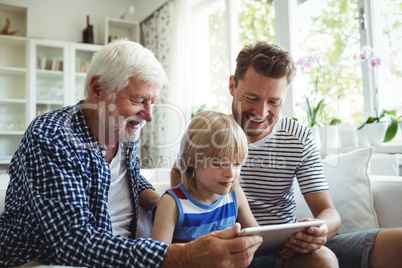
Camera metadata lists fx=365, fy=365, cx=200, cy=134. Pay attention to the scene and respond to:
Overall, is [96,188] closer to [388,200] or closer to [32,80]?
[388,200]

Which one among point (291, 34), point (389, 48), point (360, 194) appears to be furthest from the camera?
point (291, 34)

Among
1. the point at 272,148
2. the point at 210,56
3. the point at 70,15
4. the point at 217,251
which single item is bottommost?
the point at 217,251

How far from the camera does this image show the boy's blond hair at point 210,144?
118cm

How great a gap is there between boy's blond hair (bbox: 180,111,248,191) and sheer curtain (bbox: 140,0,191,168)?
2.76m

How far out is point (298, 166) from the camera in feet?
4.83

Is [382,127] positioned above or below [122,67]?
below

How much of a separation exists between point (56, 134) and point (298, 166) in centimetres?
92

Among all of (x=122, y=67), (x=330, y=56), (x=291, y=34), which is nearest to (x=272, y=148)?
Result: (x=122, y=67)

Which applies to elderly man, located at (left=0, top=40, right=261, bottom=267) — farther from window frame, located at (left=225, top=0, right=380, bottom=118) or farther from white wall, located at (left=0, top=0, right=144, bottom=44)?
white wall, located at (left=0, top=0, right=144, bottom=44)

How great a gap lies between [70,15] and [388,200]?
15.9 ft

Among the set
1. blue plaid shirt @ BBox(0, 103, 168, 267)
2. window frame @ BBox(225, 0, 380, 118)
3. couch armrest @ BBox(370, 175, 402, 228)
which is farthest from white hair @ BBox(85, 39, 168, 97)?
window frame @ BBox(225, 0, 380, 118)

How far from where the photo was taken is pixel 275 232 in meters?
0.92

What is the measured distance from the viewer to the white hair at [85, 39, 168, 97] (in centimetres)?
124

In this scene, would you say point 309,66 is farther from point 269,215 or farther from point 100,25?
point 100,25
